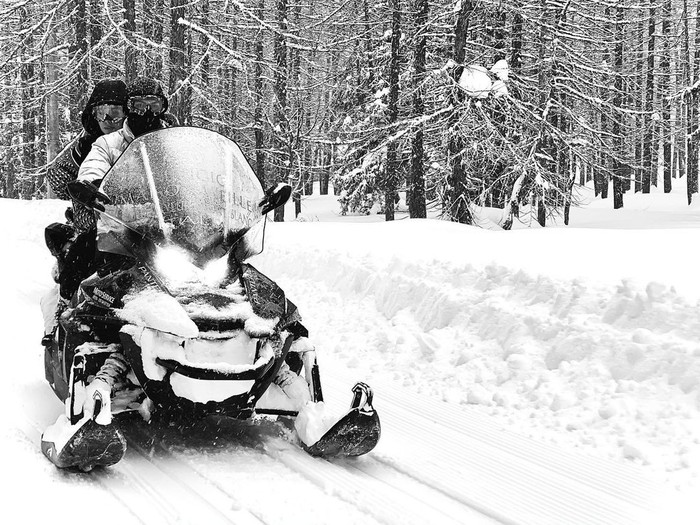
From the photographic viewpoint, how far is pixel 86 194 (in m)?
3.97

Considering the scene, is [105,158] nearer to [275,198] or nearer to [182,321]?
[275,198]

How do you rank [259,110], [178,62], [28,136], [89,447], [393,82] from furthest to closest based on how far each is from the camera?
[28,136], [259,110], [393,82], [178,62], [89,447]

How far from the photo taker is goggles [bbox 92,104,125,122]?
18.4ft

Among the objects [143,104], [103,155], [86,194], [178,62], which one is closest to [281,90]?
[178,62]

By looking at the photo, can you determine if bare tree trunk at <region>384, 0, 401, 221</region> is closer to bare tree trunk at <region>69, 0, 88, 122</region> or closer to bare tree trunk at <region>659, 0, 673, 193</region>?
bare tree trunk at <region>69, 0, 88, 122</region>

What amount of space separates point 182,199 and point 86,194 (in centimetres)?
58

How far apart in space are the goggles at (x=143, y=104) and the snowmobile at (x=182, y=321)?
0.82 metres

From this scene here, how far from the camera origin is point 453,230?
1054cm

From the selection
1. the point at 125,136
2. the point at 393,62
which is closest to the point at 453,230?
the point at 125,136

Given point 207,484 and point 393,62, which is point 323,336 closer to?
point 207,484

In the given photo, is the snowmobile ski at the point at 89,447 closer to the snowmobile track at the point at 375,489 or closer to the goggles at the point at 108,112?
the snowmobile track at the point at 375,489

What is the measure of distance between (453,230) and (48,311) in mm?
6733

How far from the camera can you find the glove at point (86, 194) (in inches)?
156

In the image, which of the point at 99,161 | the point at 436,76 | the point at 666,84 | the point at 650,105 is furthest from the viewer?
the point at 650,105
